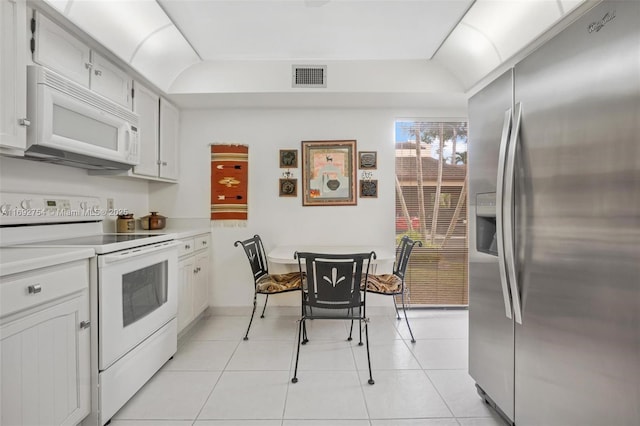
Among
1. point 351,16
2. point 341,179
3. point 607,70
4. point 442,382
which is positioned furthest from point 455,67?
point 442,382

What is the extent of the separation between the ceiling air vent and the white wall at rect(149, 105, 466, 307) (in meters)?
0.50

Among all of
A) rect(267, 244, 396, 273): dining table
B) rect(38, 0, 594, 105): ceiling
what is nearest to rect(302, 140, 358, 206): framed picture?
rect(267, 244, 396, 273): dining table

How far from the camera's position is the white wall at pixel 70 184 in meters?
1.86

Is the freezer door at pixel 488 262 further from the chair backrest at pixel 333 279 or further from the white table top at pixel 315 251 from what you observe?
the white table top at pixel 315 251

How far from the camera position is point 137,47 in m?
2.38

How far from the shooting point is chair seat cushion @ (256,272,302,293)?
2703mm

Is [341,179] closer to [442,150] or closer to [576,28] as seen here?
[442,150]

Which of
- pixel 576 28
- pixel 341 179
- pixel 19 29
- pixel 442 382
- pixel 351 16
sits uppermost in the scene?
pixel 351 16

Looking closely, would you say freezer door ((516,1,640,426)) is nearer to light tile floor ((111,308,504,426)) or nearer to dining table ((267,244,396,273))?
light tile floor ((111,308,504,426))

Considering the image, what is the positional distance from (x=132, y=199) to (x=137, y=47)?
1.41 meters

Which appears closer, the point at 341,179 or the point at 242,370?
the point at 242,370

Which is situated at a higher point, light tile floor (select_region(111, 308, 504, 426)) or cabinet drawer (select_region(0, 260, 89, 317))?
cabinet drawer (select_region(0, 260, 89, 317))

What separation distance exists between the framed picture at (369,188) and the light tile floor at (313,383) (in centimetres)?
136

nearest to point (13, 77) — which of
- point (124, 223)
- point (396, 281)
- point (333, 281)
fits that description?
point (124, 223)
